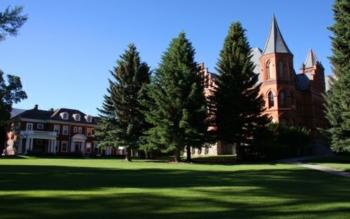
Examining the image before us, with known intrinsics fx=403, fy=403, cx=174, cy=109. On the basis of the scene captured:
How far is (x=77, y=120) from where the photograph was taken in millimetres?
79625

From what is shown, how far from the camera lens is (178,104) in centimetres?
3738

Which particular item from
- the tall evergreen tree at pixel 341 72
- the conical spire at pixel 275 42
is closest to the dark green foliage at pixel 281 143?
the tall evergreen tree at pixel 341 72

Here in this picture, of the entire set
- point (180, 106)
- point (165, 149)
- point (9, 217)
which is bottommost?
point (9, 217)

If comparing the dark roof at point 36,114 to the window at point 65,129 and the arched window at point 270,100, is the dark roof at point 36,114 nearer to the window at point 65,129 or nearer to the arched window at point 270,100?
the window at point 65,129

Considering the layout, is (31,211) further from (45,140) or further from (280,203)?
(45,140)

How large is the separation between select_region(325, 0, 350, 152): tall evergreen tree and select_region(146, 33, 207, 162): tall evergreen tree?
11.7m

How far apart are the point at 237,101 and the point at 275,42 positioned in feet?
63.8

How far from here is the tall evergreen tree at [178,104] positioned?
122 ft

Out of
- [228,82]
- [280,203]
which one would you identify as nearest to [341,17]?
[228,82]

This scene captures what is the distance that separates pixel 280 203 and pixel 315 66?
56070 millimetres

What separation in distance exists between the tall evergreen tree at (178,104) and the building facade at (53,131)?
36327 millimetres

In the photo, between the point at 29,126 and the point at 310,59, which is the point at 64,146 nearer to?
the point at 29,126

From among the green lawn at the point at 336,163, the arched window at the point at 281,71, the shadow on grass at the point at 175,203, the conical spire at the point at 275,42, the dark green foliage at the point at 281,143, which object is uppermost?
the conical spire at the point at 275,42

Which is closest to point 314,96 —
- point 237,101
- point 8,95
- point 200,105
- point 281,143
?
point 281,143
